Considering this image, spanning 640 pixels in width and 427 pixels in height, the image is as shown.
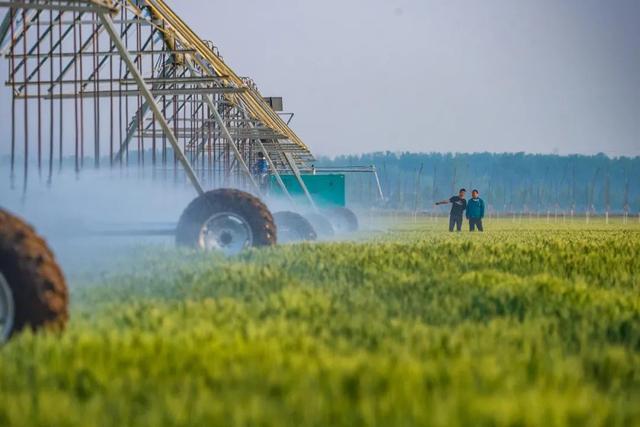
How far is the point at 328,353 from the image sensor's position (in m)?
3.77

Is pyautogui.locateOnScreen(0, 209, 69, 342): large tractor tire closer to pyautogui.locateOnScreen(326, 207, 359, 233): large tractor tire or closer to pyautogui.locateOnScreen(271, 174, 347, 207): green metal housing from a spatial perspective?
pyautogui.locateOnScreen(326, 207, 359, 233): large tractor tire

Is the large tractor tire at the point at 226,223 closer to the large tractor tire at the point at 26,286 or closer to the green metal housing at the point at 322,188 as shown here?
the large tractor tire at the point at 26,286

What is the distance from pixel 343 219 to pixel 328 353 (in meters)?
20.2

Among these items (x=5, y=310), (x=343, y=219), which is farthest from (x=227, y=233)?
(x=343, y=219)

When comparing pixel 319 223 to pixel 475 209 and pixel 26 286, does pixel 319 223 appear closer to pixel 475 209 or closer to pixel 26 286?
pixel 475 209

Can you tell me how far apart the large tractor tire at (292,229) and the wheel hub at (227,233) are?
15.7 feet

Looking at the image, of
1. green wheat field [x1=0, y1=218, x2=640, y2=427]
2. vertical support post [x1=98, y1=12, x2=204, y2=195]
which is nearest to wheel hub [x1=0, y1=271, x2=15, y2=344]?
green wheat field [x1=0, y1=218, x2=640, y2=427]

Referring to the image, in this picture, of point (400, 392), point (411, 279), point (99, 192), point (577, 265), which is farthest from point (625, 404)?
point (99, 192)

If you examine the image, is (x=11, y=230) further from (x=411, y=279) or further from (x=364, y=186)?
(x=364, y=186)

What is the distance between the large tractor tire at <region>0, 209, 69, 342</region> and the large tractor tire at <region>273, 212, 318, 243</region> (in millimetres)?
10458

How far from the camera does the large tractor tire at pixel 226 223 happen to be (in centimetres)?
950

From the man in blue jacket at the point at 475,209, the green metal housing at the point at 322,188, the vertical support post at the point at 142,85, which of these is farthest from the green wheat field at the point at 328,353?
the man in blue jacket at the point at 475,209

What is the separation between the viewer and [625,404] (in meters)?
3.18

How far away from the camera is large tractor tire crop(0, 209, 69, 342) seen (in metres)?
4.00
